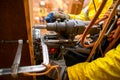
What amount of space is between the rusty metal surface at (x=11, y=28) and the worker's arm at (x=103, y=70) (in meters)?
0.34

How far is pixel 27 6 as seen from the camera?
690mm

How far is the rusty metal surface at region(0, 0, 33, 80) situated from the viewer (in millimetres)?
730

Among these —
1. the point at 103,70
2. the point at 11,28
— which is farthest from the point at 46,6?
the point at 11,28

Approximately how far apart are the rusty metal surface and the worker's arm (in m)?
0.34

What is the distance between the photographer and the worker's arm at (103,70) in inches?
40.4

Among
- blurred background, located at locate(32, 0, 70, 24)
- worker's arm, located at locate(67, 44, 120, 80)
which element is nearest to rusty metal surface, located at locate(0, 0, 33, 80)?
worker's arm, located at locate(67, 44, 120, 80)

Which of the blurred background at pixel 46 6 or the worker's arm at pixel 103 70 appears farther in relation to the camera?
the blurred background at pixel 46 6

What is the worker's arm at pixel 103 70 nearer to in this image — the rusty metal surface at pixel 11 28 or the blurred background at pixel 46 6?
the rusty metal surface at pixel 11 28

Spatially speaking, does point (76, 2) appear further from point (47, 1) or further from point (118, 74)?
point (118, 74)

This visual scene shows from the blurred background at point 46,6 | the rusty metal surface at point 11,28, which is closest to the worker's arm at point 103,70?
the rusty metal surface at point 11,28

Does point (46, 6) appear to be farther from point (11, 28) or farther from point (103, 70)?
point (11, 28)

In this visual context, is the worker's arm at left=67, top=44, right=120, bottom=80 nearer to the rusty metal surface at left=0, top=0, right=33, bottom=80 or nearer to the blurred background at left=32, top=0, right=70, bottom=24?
the rusty metal surface at left=0, top=0, right=33, bottom=80

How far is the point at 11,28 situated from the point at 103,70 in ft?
1.93

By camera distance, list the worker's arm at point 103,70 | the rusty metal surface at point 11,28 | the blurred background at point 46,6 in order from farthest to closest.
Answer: the blurred background at point 46,6 → the worker's arm at point 103,70 → the rusty metal surface at point 11,28
